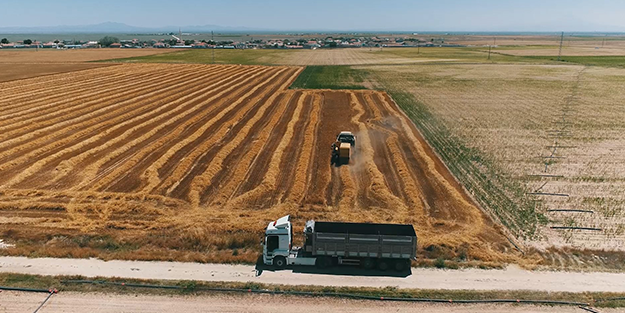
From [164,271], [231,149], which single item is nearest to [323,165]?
[231,149]

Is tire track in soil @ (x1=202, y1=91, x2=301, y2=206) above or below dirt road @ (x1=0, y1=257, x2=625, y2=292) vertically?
above

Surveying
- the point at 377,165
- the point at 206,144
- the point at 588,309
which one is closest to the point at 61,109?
the point at 206,144

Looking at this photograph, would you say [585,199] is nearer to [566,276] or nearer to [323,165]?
[566,276]

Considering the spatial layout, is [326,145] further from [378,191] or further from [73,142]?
[73,142]

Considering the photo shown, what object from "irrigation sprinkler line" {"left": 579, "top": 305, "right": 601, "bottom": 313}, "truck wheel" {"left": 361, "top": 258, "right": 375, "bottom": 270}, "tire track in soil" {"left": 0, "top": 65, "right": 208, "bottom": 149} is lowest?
"irrigation sprinkler line" {"left": 579, "top": 305, "right": 601, "bottom": 313}

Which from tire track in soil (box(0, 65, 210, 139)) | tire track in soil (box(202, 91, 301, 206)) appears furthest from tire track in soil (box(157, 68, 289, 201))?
tire track in soil (box(0, 65, 210, 139))

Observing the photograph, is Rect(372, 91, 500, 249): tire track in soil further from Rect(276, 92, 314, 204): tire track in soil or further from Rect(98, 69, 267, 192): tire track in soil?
Rect(98, 69, 267, 192): tire track in soil
